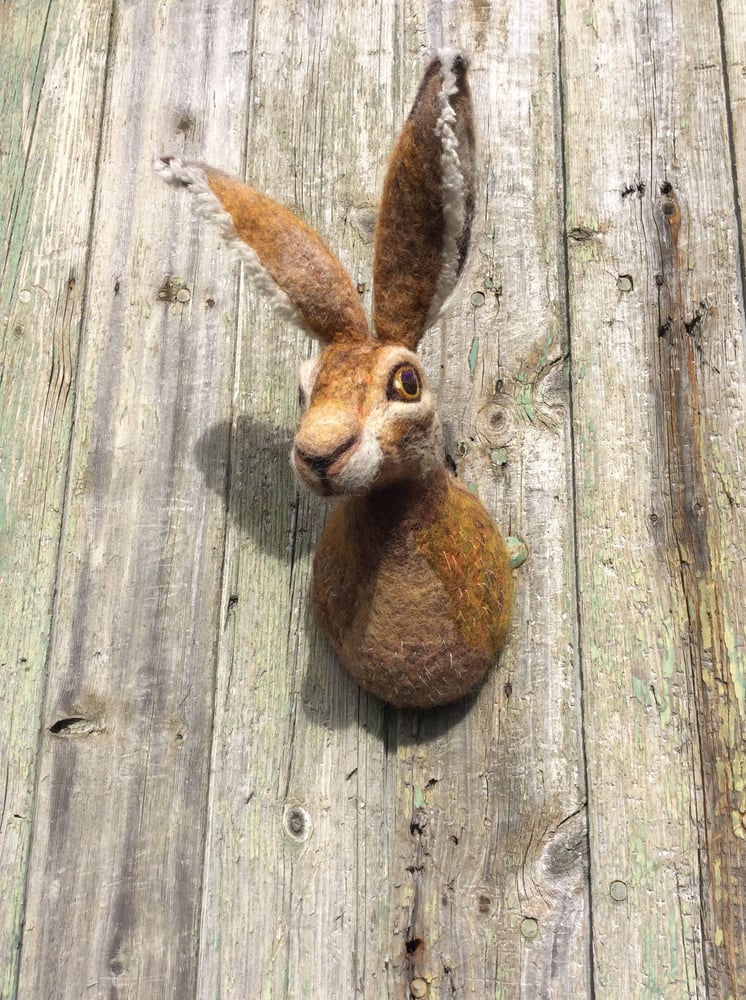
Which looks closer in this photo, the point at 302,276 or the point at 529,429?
the point at 302,276

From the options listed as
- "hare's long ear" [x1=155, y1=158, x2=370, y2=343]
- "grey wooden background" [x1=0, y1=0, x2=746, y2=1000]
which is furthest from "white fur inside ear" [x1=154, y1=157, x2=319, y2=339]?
"grey wooden background" [x1=0, y1=0, x2=746, y2=1000]

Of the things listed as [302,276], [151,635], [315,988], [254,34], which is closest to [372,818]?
[315,988]

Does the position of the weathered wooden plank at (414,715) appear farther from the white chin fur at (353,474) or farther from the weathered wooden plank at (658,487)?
the white chin fur at (353,474)

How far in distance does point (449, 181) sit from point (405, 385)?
182 millimetres

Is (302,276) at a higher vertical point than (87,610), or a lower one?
higher

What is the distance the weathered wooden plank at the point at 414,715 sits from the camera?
991 millimetres

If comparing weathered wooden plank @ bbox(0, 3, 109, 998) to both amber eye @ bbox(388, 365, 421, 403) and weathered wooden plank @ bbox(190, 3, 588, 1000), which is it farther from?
amber eye @ bbox(388, 365, 421, 403)

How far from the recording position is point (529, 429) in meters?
1.11

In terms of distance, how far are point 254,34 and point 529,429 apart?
0.73m

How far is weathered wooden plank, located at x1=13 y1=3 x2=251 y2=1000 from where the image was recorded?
3.44 ft

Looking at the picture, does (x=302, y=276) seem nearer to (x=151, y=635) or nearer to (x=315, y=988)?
(x=151, y=635)

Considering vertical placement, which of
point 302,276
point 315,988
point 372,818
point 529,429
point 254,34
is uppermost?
point 254,34

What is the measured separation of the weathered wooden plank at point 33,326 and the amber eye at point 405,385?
576 millimetres

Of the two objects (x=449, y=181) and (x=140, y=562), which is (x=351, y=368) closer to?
(x=449, y=181)
